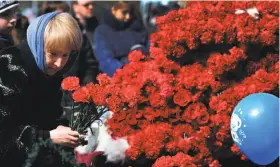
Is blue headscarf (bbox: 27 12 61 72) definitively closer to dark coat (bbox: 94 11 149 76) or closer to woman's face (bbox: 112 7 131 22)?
dark coat (bbox: 94 11 149 76)

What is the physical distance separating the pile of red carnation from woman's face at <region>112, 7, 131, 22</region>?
59.4 inches

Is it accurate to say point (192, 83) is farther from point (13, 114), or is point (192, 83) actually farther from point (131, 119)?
point (13, 114)

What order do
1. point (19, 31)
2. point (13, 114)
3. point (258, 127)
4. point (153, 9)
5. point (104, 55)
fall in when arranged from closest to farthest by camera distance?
1. point (13, 114)
2. point (258, 127)
3. point (104, 55)
4. point (19, 31)
5. point (153, 9)

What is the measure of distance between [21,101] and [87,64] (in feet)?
9.45

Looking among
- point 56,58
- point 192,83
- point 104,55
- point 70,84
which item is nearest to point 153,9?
point 104,55

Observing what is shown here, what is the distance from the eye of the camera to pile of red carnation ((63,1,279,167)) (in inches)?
145

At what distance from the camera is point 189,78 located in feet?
12.4

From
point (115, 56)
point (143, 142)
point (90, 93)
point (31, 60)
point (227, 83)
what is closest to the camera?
point (31, 60)

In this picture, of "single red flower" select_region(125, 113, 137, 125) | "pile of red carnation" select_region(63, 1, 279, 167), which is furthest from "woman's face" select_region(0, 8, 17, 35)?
"single red flower" select_region(125, 113, 137, 125)

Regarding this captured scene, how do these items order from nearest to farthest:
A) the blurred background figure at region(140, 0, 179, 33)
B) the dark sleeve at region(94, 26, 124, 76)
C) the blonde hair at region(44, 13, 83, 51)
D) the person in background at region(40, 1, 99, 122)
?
the blonde hair at region(44, 13, 83, 51) → the dark sleeve at region(94, 26, 124, 76) → the person in background at region(40, 1, 99, 122) → the blurred background figure at region(140, 0, 179, 33)

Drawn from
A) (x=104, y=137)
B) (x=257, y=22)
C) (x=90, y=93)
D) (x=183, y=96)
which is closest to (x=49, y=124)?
(x=90, y=93)

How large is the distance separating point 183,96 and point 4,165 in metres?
1.27

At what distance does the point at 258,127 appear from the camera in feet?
11.0

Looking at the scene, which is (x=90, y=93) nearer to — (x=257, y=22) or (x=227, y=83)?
(x=227, y=83)
